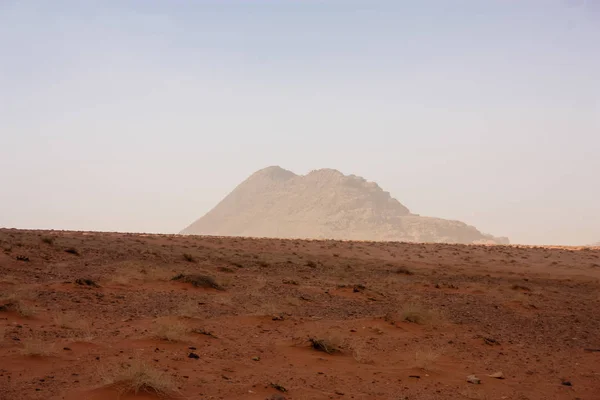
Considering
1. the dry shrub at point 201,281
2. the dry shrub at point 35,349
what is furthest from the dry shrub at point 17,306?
the dry shrub at point 201,281

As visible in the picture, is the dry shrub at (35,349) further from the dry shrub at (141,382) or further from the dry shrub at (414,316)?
the dry shrub at (414,316)

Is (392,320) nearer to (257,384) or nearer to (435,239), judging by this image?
(257,384)

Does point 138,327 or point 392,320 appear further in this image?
point 392,320

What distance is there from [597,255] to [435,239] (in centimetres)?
13846

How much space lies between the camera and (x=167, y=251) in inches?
1143

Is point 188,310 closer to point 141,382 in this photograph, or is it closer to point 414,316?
point 414,316

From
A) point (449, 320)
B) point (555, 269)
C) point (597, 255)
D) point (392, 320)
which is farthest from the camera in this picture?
→ point (597, 255)

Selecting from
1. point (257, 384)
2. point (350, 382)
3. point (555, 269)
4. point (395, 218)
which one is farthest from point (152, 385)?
point (395, 218)

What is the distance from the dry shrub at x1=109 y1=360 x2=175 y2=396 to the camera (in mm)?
7156

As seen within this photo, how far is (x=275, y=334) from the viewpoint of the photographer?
1155 cm

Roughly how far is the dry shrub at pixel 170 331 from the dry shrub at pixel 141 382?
94.8 inches

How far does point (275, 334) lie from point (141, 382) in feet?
15.4

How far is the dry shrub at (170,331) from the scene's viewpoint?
9898 mm

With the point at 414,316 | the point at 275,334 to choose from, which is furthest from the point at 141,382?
the point at 414,316
